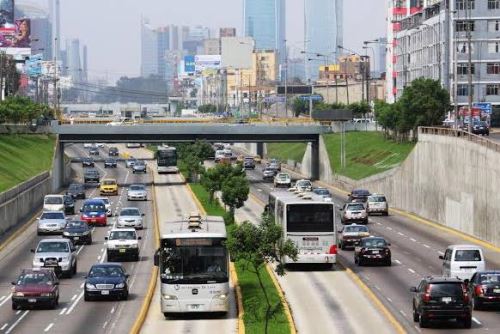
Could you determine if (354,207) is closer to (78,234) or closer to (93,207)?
(93,207)

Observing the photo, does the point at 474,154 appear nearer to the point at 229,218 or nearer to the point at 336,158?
the point at 229,218

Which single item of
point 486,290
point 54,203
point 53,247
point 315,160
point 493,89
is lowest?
point 315,160

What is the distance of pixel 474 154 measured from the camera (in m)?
74.5

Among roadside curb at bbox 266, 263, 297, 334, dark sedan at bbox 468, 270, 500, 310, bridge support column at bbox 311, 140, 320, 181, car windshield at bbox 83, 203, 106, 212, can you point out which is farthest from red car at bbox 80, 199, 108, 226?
bridge support column at bbox 311, 140, 320, 181

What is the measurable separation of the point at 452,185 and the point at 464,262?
33.2 m

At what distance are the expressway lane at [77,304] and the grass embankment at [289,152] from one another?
310 ft

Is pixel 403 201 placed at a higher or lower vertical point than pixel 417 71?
lower

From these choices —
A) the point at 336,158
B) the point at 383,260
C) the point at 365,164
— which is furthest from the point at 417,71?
the point at 383,260

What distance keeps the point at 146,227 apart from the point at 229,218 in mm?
5494

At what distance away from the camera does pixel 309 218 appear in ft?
176

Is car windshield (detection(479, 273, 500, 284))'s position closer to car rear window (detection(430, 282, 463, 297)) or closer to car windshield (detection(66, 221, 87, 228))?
car rear window (detection(430, 282, 463, 297))

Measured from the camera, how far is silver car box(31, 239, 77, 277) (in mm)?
54281

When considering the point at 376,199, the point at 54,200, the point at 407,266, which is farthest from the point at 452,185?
the point at 54,200

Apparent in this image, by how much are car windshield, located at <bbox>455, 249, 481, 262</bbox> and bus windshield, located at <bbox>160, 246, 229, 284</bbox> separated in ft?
35.5
